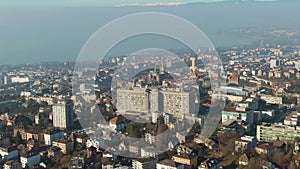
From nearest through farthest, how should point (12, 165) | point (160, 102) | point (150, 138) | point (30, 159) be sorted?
point (12, 165), point (30, 159), point (150, 138), point (160, 102)

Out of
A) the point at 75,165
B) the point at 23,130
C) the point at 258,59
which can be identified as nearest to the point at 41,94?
the point at 23,130

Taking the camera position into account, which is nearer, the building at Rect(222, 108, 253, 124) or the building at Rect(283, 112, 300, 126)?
the building at Rect(283, 112, 300, 126)

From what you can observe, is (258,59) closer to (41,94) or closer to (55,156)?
(41,94)

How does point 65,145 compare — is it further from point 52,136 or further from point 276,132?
point 276,132

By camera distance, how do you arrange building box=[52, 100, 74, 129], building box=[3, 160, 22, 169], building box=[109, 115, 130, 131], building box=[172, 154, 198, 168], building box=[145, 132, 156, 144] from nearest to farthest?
building box=[172, 154, 198, 168] < building box=[3, 160, 22, 169] < building box=[145, 132, 156, 144] < building box=[109, 115, 130, 131] < building box=[52, 100, 74, 129]

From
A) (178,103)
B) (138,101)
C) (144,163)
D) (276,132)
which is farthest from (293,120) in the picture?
(144,163)

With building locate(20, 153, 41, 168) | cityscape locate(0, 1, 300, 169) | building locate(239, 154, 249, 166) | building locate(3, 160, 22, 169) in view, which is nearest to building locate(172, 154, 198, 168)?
cityscape locate(0, 1, 300, 169)

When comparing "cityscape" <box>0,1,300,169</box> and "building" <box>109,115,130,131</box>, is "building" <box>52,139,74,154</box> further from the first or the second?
"building" <box>109,115,130,131</box>
